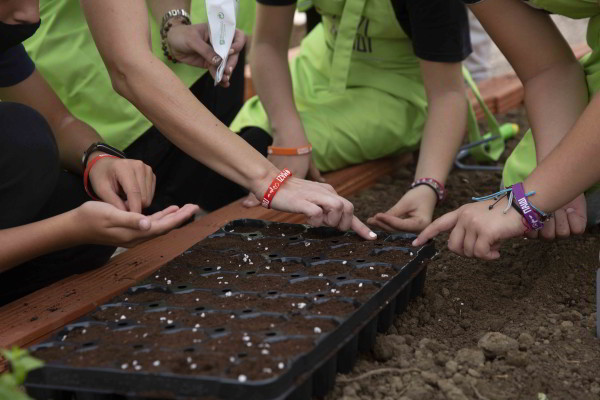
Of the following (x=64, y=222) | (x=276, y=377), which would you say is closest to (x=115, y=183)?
(x=64, y=222)

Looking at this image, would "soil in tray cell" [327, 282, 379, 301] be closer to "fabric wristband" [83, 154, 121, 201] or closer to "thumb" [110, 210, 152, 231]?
"thumb" [110, 210, 152, 231]

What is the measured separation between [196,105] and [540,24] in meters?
0.86

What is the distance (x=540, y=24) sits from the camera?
1962 mm

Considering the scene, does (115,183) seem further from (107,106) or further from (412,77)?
(412,77)

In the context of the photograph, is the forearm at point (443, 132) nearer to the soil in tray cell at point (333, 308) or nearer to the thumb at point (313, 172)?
the thumb at point (313, 172)

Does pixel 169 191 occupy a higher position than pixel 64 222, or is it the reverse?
pixel 64 222

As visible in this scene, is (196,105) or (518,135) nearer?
(196,105)

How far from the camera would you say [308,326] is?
4.58ft

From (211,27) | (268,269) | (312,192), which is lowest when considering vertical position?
(268,269)

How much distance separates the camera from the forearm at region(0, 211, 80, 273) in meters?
1.66

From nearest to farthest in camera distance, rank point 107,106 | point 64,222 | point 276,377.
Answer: point 276,377
point 64,222
point 107,106

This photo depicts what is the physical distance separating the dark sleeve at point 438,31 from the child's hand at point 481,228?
72cm

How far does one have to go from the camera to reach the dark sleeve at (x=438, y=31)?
89.7 inches

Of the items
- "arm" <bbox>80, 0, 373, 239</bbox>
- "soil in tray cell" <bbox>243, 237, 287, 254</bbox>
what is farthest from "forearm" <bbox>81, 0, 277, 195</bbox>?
"soil in tray cell" <bbox>243, 237, 287, 254</bbox>
